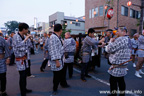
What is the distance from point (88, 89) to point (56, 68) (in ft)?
4.36

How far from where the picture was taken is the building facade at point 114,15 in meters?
15.1

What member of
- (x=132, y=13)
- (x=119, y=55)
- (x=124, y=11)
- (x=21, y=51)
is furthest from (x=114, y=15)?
(x=21, y=51)

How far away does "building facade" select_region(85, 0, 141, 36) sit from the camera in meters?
15.1

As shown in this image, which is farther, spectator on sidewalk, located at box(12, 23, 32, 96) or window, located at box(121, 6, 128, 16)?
window, located at box(121, 6, 128, 16)

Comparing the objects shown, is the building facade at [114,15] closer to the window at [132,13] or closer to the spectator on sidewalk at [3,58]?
the window at [132,13]

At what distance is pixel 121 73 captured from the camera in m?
2.19

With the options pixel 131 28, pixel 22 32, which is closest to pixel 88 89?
pixel 22 32

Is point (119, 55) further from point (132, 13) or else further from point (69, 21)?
point (69, 21)

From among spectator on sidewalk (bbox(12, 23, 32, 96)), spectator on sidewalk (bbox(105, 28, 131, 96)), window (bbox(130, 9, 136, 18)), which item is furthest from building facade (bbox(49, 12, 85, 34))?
spectator on sidewalk (bbox(105, 28, 131, 96))

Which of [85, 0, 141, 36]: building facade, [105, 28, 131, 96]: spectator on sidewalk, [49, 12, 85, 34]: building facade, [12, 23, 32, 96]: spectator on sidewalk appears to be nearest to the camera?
[105, 28, 131, 96]: spectator on sidewalk

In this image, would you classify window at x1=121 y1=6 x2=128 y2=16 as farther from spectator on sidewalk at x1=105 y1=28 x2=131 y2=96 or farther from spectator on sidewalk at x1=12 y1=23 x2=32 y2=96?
spectator on sidewalk at x1=12 y1=23 x2=32 y2=96

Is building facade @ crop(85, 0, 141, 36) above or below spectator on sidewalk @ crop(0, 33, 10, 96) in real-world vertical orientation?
above

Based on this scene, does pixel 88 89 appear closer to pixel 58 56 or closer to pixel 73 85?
pixel 73 85

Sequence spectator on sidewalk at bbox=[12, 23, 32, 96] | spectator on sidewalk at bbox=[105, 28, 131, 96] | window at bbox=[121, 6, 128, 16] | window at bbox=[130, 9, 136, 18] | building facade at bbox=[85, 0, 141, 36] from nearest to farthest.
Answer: spectator on sidewalk at bbox=[105, 28, 131, 96] → spectator on sidewalk at bbox=[12, 23, 32, 96] → building facade at bbox=[85, 0, 141, 36] → window at bbox=[121, 6, 128, 16] → window at bbox=[130, 9, 136, 18]
